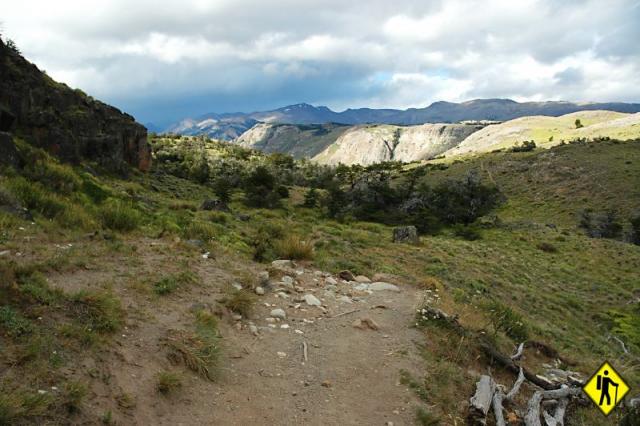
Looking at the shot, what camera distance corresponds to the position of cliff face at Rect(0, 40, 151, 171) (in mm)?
20922

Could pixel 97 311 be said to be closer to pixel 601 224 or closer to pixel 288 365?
pixel 288 365

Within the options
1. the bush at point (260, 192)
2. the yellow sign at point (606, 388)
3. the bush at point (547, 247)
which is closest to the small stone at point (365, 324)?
the yellow sign at point (606, 388)

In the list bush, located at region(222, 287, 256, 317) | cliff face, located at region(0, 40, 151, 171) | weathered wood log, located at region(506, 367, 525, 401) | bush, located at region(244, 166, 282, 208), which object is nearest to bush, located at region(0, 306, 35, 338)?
bush, located at region(222, 287, 256, 317)

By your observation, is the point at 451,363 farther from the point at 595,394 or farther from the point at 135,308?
the point at 135,308

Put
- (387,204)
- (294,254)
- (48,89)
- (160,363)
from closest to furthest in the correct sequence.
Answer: (160,363) < (294,254) < (48,89) < (387,204)

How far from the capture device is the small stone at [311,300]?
928cm

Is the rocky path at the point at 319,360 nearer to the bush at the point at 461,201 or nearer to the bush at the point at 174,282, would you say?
the bush at the point at 174,282

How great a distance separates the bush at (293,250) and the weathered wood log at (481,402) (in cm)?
665

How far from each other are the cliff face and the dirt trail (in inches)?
648

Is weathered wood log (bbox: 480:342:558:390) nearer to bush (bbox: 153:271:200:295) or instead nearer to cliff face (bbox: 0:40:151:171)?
bush (bbox: 153:271:200:295)

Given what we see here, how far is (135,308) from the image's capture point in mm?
6684

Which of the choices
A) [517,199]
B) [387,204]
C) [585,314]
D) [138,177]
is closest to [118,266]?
[585,314]

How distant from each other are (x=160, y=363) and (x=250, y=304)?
9.03ft

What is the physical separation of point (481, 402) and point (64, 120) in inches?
1186
